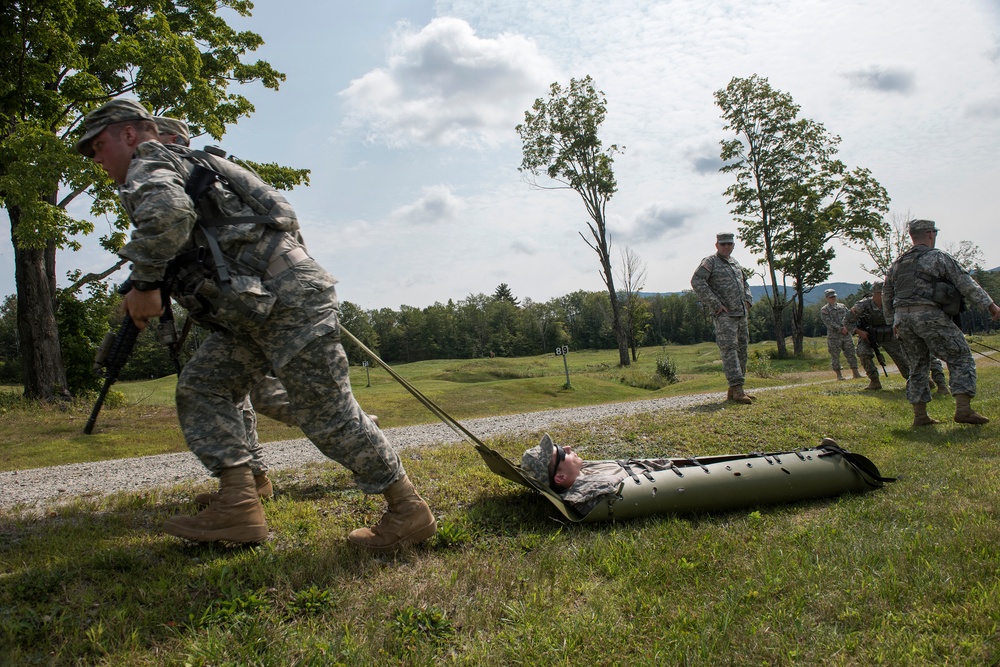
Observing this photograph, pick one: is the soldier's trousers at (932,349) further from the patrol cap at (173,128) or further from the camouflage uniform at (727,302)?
the patrol cap at (173,128)

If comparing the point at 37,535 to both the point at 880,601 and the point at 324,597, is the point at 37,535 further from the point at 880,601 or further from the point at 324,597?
the point at 880,601

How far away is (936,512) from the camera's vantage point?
3.99 metres

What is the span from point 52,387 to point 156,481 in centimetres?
1189

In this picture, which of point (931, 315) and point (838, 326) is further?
point (838, 326)

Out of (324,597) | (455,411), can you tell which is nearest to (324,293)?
(324,597)

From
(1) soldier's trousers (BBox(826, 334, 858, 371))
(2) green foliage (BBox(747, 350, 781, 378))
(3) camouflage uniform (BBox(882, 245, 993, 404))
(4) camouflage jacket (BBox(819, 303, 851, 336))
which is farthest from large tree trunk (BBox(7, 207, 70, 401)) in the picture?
(2) green foliage (BBox(747, 350, 781, 378))

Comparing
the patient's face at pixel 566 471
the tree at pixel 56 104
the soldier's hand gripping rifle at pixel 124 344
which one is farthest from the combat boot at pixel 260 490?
the tree at pixel 56 104

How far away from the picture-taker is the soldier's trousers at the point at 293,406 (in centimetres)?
332

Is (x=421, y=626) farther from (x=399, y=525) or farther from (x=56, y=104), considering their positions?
(x=56, y=104)

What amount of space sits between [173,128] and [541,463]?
10.9ft

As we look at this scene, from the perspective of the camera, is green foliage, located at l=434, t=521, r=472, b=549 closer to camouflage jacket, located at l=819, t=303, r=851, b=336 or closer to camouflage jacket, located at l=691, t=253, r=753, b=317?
camouflage jacket, located at l=691, t=253, r=753, b=317

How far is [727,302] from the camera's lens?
33.6ft

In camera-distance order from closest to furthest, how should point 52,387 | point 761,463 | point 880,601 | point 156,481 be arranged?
point 880,601 → point 761,463 → point 156,481 → point 52,387

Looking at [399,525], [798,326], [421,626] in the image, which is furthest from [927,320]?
[798,326]
